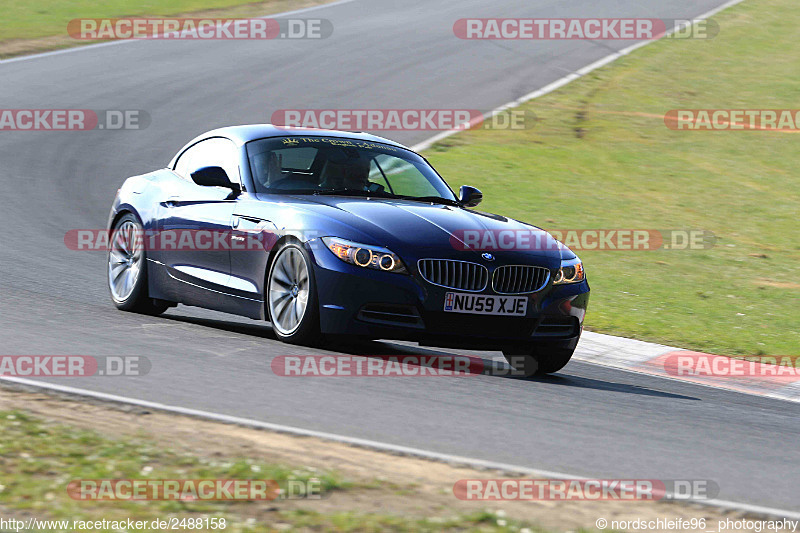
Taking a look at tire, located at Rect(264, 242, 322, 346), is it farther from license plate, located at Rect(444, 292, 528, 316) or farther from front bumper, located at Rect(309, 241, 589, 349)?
license plate, located at Rect(444, 292, 528, 316)

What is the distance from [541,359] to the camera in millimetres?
9156

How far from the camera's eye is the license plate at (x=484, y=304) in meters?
8.21

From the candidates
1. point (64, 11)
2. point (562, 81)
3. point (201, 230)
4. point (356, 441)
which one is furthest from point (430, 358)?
point (64, 11)

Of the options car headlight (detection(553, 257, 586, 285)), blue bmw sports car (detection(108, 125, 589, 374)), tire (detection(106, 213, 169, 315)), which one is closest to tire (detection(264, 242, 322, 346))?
blue bmw sports car (detection(108, 125, 589, 374))

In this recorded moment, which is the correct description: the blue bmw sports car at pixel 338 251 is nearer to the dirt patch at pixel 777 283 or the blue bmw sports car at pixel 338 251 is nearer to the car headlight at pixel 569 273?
the car headlight at pixel 569 273

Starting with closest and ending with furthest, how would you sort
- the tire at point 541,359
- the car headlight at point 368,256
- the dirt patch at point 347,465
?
the dirt patch at point 347,465
the car headlight at point 368,256
the tire at point 541,359

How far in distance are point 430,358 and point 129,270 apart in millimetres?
2765

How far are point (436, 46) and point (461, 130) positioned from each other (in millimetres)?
10642

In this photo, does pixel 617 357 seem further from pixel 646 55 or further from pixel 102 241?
pixel 646 55

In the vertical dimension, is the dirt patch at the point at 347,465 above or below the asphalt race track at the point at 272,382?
above

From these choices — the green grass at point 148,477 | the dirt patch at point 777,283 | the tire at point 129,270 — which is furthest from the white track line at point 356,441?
the dirt patch at point 777,283

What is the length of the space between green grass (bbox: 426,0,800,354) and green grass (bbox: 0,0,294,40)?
13.4m

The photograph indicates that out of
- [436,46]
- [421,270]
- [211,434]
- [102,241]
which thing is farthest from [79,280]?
[436,46]

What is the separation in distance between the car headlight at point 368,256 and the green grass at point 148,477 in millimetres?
2646
